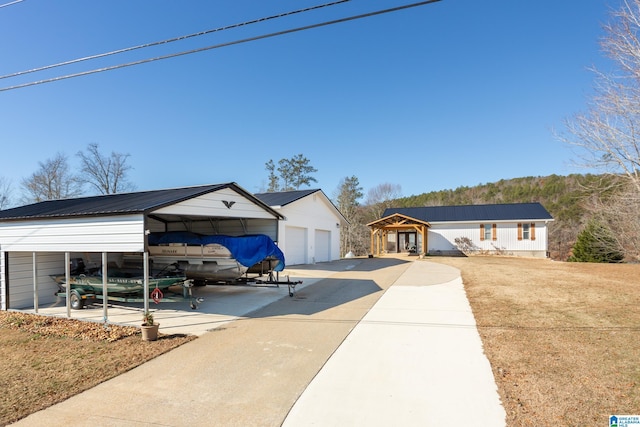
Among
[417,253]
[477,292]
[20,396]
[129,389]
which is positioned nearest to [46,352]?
[20,396]

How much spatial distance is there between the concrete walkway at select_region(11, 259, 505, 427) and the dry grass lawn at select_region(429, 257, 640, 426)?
1.02ft

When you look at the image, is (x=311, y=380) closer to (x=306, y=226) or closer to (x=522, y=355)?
(x=522, y=355)

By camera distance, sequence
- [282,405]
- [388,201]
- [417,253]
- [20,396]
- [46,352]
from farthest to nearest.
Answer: [388,201] < [417,253] < [46,352] < [20,396] < [282,405]

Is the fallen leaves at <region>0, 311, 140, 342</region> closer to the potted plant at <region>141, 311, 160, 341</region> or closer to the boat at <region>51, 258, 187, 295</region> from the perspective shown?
the potted plant at <region>141, 311, 160, 341</region>

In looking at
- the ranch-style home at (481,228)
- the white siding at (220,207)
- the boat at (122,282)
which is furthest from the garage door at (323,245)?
the boat at (122,282)

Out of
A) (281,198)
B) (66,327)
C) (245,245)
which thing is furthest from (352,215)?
(66,327)

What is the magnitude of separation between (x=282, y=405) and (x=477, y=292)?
8527 mm

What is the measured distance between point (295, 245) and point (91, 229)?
40.6ft

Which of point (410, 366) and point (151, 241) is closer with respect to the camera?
point (410, 366)

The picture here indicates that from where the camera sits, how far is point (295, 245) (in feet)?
62.8

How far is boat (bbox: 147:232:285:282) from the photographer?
9500 millimetres

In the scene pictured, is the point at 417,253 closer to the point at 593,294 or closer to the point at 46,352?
the point at 593,294

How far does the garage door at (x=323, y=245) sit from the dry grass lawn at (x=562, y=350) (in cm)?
1218

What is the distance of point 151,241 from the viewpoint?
1100 centimetres
